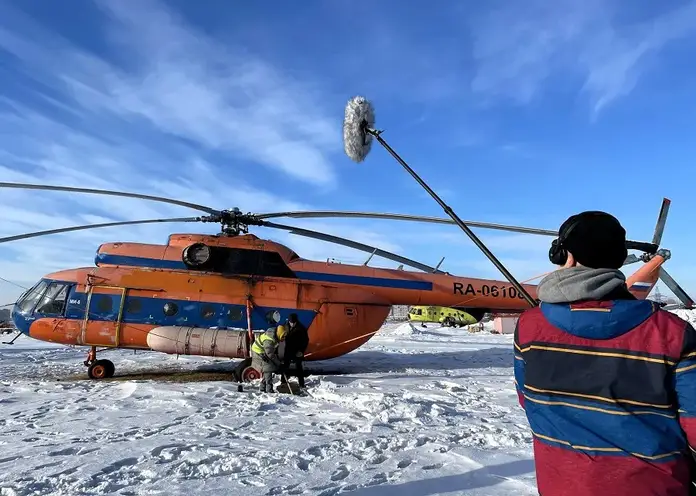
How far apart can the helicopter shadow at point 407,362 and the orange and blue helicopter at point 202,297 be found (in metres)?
1.30

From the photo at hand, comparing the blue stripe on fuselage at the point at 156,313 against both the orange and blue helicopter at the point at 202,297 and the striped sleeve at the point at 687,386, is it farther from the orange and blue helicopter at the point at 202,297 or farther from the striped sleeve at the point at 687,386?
the striped sleeve at the point at 687,386

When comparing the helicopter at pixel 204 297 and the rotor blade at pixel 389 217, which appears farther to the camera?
the helicopter at pixel 204 297

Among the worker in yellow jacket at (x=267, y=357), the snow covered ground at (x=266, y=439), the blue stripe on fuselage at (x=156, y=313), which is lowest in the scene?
the snow covered ground at (x=266, y=439)

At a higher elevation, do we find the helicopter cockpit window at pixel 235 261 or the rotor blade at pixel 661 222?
the rotor blade at pixel 661 222

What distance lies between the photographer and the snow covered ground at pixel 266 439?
3627mm

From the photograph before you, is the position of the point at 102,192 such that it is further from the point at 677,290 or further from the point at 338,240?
the point at 677,290

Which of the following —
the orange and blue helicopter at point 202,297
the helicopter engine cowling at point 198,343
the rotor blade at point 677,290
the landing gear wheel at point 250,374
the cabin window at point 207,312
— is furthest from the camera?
the cabin window at point 207,312

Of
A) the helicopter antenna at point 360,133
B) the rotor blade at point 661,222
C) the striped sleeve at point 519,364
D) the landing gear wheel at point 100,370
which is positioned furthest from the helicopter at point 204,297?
the striped sleeve at point 519,364

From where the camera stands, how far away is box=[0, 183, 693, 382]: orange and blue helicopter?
1016 centimetres

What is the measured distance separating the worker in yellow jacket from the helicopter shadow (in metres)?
3.16

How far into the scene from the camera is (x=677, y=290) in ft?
25.4

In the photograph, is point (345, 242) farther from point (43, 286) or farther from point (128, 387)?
point (43, 286)

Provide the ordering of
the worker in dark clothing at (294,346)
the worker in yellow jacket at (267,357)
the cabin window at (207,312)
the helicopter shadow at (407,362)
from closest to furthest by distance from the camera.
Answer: the worker in yellow jacket at (267,357) < the worker in dark clothing at (294,346) < the cabin window at (207,312) < the helicopter shadow at (407,362)

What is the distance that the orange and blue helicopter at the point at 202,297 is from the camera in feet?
33.3
